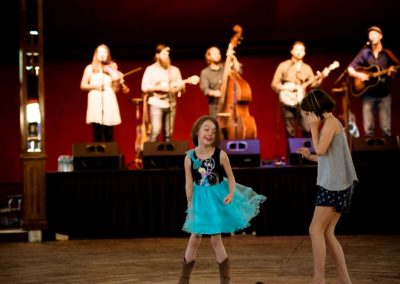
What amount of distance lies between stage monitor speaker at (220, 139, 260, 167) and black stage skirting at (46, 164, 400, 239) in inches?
5.5

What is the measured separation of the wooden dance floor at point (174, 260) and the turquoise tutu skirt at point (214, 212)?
0.65 metres

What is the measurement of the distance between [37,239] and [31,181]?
67 cm

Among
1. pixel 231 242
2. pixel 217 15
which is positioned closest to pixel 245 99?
pixel 231 242

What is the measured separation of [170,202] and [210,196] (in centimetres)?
340

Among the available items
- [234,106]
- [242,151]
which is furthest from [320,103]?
[234,106]

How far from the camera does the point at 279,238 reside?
7977 millimetres

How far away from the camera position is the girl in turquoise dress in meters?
4.87

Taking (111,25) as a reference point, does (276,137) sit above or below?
below

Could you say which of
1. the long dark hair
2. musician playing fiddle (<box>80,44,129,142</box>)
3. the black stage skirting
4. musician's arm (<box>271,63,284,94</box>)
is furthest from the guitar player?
the long dark hair

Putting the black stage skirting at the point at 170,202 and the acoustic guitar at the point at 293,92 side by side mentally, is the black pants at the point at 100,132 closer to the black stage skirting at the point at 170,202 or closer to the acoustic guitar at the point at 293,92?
the black stage skirting at the point at 170,202

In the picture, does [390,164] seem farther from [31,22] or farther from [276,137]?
[31,22]

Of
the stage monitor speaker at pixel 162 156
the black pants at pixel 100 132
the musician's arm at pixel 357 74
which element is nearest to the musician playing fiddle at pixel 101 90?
the black pants at pixel 100 132

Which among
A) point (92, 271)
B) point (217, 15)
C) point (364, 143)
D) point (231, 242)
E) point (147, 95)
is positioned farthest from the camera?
point (217, 15)

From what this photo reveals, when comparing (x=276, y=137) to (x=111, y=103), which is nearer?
(x=111, y=103)
